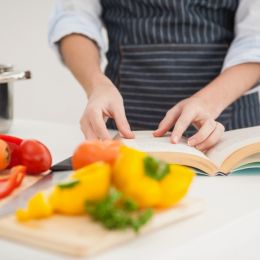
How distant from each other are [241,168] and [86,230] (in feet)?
1.51

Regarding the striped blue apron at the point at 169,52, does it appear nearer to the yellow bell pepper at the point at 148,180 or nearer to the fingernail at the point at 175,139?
the fingernail at the point at 175,139

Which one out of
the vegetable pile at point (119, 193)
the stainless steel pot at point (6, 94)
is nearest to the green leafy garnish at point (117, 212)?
the vegetable pile at point (119, 193)

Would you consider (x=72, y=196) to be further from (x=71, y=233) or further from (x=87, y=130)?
(x=87, y=130)

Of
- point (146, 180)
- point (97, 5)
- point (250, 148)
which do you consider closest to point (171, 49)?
point (97, 5)

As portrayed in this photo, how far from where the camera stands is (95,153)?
894 mm

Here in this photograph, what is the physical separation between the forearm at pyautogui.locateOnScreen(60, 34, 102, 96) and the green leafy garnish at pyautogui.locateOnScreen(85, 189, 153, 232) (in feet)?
2.33

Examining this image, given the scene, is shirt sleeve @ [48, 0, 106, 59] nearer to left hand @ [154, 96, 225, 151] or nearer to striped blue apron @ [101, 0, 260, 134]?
striped blue apron @ [101, 0, 260, 134]

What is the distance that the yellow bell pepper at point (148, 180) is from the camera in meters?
0.78

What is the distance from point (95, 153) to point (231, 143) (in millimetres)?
346

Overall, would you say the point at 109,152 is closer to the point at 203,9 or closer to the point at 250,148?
the point at 250,148

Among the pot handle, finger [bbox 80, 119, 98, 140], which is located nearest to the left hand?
finger [bbox 80, 119, 98, 140]

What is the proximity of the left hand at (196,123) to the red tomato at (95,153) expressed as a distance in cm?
30

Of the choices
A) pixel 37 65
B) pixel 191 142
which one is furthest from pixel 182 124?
pixel 37 65

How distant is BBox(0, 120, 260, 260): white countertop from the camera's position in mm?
726
